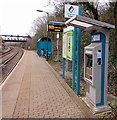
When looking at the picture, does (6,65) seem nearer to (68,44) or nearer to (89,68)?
(68,44)

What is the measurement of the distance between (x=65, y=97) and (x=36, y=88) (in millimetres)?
1527

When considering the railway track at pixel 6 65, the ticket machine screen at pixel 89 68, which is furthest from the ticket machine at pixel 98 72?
the railway track at pixel 6 65

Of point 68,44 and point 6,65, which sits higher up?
point 68,44

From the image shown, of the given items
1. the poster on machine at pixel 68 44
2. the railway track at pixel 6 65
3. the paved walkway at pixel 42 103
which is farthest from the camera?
the railway track at pixel 6 65

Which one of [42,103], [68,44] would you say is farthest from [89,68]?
[68,44]

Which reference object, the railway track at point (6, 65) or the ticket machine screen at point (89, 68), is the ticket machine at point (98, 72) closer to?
the ticket machine screen at point (89, 68)

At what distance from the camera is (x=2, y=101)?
4496 mm

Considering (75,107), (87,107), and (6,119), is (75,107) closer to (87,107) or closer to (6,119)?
(87,107)

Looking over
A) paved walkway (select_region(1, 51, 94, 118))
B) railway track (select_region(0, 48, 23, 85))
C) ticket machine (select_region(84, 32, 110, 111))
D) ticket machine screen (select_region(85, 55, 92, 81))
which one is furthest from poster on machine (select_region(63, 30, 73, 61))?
railway track (select_region(0, 48, 23, 85))

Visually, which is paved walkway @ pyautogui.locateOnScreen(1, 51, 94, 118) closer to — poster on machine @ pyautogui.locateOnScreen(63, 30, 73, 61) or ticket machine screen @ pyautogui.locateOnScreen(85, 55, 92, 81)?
ticket machine screen @ pyautogui.locateOnScreen(85, 55, 92, 81)

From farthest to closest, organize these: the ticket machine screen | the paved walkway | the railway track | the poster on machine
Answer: the railway track
the poster on machine
the ticket machine screen
the paved walkway

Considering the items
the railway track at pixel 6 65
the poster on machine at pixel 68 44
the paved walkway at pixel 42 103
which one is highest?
the poster on machine at pixel 68 44

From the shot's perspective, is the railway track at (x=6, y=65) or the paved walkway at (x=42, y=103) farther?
the railway track at (x=6, y=65)

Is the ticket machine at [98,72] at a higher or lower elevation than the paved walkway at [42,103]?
higher
